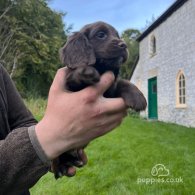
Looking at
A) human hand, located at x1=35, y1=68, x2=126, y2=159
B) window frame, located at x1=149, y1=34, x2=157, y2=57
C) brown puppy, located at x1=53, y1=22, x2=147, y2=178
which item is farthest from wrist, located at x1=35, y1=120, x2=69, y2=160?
window frame, located at x1=149, y1=34, x2=157, y2=57

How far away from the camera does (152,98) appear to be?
23094 millimetres

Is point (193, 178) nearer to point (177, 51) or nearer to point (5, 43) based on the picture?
point (177, 51)

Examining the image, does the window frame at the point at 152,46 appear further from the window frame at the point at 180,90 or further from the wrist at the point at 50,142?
the wrist at the point at 50,142

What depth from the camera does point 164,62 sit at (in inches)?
788

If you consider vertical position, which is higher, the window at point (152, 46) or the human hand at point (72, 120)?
the window at point (152, 46)

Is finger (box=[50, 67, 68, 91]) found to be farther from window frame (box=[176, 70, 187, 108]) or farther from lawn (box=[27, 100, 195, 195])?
window frame (box=[176, 70, 187, 108])

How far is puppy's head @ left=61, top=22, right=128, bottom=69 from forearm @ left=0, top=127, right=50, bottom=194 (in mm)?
544

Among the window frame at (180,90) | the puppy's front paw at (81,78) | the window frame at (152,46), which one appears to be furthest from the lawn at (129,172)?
the window frame at (152,46)

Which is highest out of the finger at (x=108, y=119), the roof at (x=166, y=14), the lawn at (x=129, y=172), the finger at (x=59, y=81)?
the roof at (x=166, y=14)

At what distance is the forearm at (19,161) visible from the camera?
5.28 feet

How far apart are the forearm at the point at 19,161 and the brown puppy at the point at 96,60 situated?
389 mm

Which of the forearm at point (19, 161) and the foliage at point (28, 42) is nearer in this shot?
the forearm at point (19, 161)

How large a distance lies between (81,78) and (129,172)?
497 centimetres

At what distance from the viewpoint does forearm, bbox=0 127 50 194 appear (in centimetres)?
161
